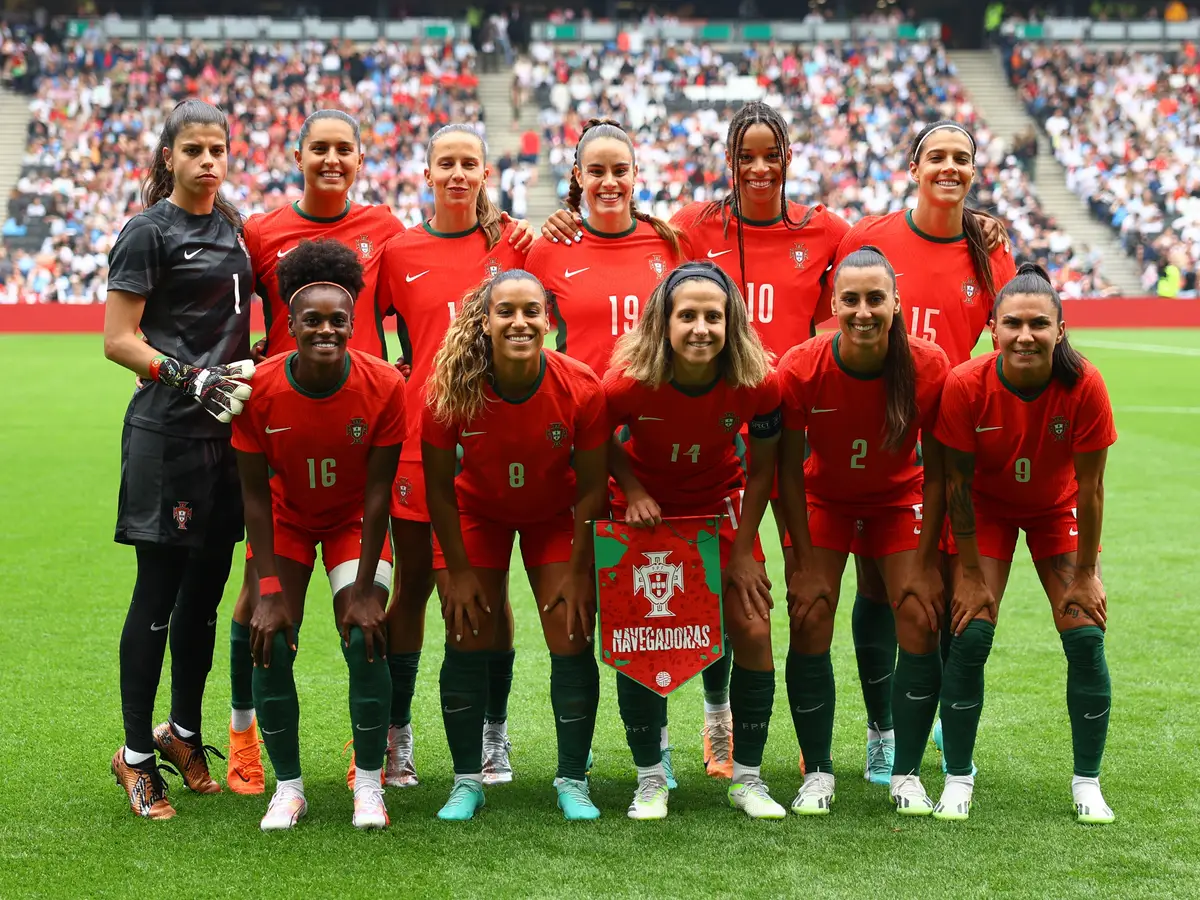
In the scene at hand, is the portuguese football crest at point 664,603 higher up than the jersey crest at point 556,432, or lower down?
lower down

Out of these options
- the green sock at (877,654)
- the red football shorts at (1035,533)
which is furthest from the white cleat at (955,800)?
the red football shorts at (1035,533)

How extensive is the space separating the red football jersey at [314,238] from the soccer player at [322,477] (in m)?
0.46

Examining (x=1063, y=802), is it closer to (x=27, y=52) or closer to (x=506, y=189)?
(x=506, y=189)

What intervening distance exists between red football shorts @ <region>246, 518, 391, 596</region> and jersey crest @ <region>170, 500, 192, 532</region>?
10.5 inches

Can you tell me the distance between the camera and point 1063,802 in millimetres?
4730

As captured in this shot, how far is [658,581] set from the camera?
4715 mm

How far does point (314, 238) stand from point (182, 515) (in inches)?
46.3

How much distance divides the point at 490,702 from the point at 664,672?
83cm

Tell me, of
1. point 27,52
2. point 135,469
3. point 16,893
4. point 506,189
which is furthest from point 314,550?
point 27,52

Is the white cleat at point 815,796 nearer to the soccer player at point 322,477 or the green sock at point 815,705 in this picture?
the green sock at point 815,705

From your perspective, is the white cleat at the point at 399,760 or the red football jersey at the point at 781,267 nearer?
the white cleat at the point at 399,760

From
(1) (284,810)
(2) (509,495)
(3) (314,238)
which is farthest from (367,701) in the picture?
(3) (314,238)

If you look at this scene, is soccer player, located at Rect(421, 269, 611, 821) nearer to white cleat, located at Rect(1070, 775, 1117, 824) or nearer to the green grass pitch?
the green grass pitch

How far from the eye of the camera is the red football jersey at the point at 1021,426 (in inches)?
178
